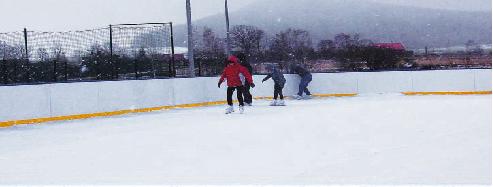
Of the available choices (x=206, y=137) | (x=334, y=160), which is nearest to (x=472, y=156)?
(x=334, y=160)

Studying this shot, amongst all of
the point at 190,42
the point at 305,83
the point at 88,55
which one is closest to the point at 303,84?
the point at 305,83

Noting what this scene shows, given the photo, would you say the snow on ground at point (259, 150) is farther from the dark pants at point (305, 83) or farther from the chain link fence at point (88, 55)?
the dark pants at point (305, 83)

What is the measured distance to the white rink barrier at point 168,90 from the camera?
15211 mm

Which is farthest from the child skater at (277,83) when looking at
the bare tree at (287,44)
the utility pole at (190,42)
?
the bare tree at (287,44)

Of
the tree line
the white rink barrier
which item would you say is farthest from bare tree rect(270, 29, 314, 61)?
the white rink barrier

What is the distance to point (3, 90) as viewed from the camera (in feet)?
48.6

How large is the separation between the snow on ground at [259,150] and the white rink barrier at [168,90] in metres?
0.96

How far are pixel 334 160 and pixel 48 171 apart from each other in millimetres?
2873

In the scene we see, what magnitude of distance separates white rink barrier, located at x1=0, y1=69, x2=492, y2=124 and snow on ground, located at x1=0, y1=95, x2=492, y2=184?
961 mm

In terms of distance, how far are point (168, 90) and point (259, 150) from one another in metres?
10.9

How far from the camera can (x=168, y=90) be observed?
772 inches

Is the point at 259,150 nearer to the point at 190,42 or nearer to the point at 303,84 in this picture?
the point at 190,42

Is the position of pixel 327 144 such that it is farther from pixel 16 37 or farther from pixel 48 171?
pixel 16 37

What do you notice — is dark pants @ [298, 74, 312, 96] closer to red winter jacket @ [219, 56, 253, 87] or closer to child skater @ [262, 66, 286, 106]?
child skater @ [262, 66, 286, 106]
